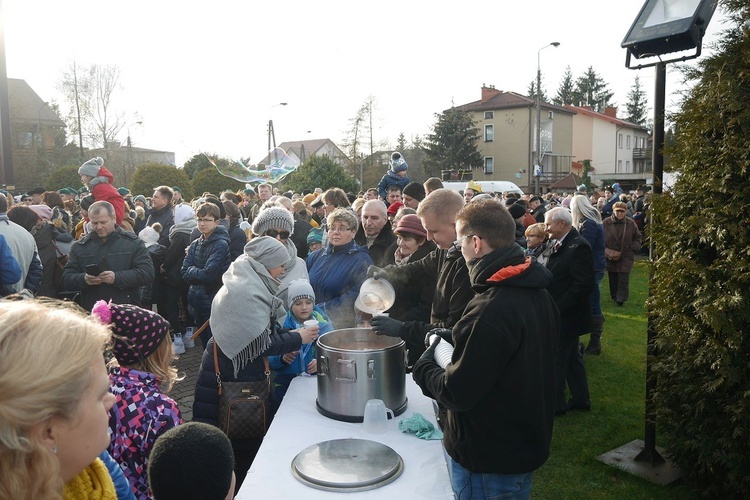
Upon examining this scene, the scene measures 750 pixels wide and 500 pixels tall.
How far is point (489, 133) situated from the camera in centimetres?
4881

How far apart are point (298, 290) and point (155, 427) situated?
1682 mm

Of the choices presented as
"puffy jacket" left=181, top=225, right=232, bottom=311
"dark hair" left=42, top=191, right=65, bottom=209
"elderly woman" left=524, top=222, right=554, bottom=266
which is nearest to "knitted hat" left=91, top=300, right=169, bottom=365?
"puffy jacket" left=181, top=225, right=232, bottom=311

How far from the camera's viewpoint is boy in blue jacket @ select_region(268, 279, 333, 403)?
11.7 feet

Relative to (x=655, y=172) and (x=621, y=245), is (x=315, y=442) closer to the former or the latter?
(x=655, y=172)

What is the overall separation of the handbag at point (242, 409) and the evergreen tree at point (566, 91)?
81867 millimetres

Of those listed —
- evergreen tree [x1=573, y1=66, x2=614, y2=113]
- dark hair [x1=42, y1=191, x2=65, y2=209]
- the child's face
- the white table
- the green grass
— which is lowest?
the green grass

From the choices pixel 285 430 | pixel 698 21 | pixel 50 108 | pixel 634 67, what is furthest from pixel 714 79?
pixel 50 108

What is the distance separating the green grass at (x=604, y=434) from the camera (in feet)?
13.0

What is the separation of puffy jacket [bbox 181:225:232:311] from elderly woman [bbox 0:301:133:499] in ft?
15.4

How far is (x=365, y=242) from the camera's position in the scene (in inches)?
229

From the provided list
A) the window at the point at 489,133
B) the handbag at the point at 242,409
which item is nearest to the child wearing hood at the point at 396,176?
the handbag at the point at 242,409

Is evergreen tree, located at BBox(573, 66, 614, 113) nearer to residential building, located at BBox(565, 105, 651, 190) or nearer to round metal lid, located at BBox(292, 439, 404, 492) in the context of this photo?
residential building, located at BBox(565, 105, 651, 190)

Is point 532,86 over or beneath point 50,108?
over

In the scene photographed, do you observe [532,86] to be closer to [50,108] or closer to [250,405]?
[50,108]
